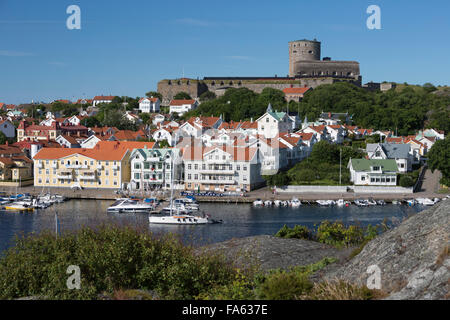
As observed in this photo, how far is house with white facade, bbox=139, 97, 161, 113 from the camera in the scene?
3075 cm

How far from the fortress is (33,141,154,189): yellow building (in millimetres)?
15397

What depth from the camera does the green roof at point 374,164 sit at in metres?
16.0

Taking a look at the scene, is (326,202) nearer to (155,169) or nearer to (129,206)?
(129,206)

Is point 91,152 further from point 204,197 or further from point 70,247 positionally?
point 70,247

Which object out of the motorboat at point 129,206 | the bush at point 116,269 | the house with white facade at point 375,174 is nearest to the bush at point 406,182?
the house with white facade at point 375,174

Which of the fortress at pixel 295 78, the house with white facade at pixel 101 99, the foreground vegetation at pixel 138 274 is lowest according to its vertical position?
the foreground vegetation at pixel 138 274

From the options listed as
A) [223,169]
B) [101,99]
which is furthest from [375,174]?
[101,99]

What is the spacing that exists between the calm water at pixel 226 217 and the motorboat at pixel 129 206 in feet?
0.88

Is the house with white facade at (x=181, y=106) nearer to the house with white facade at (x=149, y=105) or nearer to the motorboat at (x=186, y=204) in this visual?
the house with white facade at (x=149, y=105)

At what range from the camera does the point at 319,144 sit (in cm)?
1769

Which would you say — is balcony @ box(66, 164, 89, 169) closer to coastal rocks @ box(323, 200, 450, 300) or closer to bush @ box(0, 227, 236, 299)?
bush @ box(0, 227, 236, 299)

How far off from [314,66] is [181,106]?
9296 mm

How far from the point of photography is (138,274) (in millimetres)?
4371
